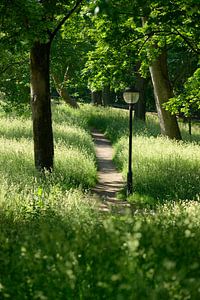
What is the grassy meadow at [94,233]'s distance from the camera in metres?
3.78

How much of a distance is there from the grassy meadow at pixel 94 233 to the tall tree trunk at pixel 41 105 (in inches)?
18.8

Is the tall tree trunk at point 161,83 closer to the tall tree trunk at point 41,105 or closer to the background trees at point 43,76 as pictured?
A: the background trees at point 43,76

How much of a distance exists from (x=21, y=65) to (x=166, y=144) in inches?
280

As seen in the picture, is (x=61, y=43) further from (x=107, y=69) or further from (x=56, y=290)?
(x=56, y=290)

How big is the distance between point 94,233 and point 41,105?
6.66 meters

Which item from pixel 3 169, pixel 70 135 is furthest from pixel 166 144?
pixel 3 169

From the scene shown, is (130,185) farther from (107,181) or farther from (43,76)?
(43,76)

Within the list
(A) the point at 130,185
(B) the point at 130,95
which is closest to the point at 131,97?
(B) the point at 130,95

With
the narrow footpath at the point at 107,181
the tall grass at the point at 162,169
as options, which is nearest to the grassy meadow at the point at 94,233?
the tall grass at the point at 162,169

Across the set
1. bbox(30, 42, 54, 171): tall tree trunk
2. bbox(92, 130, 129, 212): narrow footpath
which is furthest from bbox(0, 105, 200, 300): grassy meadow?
bbox(30, 42, 54, 171): tall tree trunk

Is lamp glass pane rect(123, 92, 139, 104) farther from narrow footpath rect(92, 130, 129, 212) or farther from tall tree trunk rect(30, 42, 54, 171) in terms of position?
tall tree trunk rect(30, 42, 54, 171)

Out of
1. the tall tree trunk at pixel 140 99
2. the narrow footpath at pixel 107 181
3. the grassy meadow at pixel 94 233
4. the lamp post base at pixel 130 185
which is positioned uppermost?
the tall tree trunk at pixel 140 99

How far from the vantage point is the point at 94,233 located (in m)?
5.10

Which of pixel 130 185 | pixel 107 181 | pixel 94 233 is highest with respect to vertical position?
pixel 94 233
